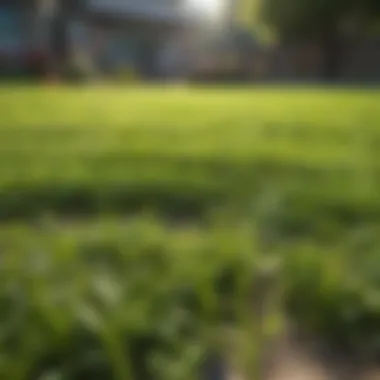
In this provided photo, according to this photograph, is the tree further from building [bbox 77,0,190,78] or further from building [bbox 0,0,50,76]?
building [bbox 0,0,50,76]

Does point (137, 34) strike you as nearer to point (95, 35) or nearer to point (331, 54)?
point (95, 35)

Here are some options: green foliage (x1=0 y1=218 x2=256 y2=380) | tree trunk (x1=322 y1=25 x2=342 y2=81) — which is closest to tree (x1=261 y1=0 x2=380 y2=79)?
tree trunk (x1=322 y1=25 x2=342 y2=81)

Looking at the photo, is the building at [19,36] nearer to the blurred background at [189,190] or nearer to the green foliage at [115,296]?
the blurred background at [189,190]

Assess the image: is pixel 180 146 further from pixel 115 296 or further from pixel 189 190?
pixel 115 296

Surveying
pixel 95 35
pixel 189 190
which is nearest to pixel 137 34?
pixel 95 35

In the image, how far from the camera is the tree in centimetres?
63

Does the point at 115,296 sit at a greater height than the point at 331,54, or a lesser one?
lesser

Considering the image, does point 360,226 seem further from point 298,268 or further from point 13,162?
point 13,162

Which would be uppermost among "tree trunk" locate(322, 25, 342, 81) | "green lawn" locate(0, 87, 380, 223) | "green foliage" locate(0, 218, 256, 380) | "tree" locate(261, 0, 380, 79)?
"tree" locate(261, 0, 380, 79)

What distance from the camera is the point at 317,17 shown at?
635 millimetres

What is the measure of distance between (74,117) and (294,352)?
0.28 meters

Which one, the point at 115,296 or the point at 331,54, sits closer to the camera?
the point at 115,296

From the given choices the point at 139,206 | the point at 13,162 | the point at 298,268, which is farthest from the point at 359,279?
the point at 13,162

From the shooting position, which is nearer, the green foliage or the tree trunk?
the green foliage
